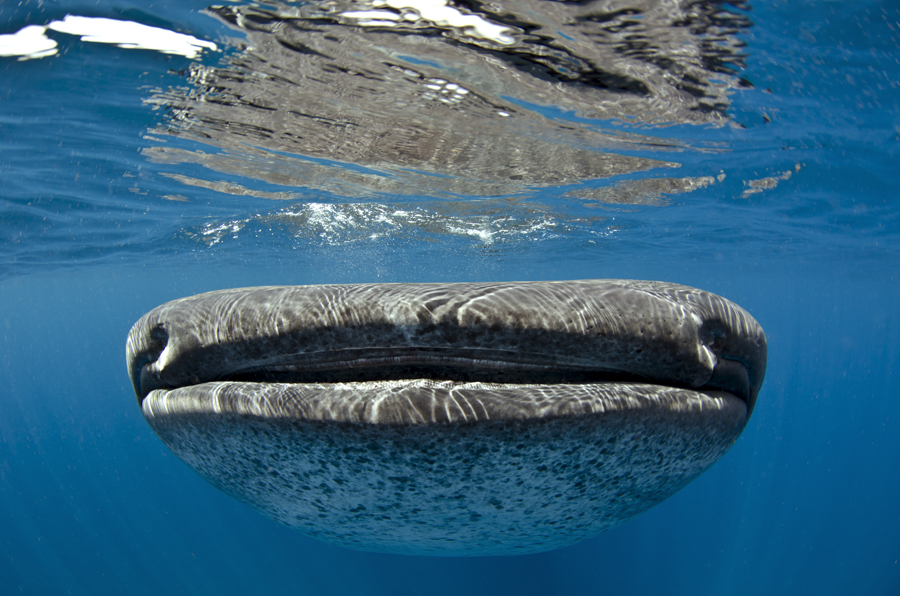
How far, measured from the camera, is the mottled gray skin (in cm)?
176

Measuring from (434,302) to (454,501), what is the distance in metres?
0.88

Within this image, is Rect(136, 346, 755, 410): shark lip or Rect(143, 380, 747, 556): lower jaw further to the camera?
Rect(136, 346, 755, 410): shark lip

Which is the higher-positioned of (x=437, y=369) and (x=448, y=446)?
(x=437, y=369)

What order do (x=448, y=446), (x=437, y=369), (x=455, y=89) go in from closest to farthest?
(x=448, y=446) → (x=437, y=369) → (x=455, y=89)

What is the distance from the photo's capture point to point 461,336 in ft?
5.97

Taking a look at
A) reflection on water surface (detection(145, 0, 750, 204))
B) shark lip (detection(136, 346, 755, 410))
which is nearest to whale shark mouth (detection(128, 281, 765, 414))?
shark lip (detection(136, 346, 755, 410))

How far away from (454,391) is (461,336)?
211 millimetres

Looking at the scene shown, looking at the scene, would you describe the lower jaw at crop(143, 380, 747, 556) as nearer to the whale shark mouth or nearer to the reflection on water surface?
the whale shark mouth

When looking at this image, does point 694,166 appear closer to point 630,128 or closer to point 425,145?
point 630,128

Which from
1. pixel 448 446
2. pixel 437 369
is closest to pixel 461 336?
pixel 437 369

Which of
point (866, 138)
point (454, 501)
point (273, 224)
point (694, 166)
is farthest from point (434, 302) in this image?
point (273, 224)

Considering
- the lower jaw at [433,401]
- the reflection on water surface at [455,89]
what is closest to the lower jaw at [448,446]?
the lower jaw at [433,401]

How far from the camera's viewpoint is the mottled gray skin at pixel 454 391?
1761 millimetres

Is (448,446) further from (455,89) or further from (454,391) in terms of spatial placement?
(455,89)
